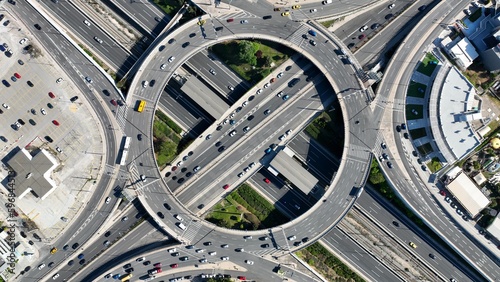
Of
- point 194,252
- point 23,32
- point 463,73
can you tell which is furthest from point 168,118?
point 463,73

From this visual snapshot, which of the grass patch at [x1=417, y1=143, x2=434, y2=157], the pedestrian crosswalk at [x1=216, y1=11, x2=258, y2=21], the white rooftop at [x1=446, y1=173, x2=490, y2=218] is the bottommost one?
the white rooftop at [x1=446, y1=173, x2=490, y2=218]

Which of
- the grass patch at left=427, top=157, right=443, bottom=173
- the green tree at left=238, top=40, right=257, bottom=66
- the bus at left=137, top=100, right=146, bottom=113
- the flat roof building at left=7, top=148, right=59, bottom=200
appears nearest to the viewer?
the green tree at left=238, top=40, right=257, bottom=66

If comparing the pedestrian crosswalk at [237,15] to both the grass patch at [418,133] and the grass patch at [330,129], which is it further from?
the grass patch at [418,133]

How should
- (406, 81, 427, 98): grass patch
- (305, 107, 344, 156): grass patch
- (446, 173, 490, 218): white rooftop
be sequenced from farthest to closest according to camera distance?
(305, 107, 344, 156): grass patch < (406, 81, 427, 98): grass patch < (446, 173, 490, 218): white rooftop

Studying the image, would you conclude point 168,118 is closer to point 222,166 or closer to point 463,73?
point 222,166

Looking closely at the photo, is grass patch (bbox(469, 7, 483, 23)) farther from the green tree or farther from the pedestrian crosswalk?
the green tree

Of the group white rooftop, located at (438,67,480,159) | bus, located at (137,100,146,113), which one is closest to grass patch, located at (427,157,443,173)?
white rooftop, located at (438,67,480,159)

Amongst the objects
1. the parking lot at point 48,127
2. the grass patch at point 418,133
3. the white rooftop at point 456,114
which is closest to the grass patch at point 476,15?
the white rooftop at point 456,114
